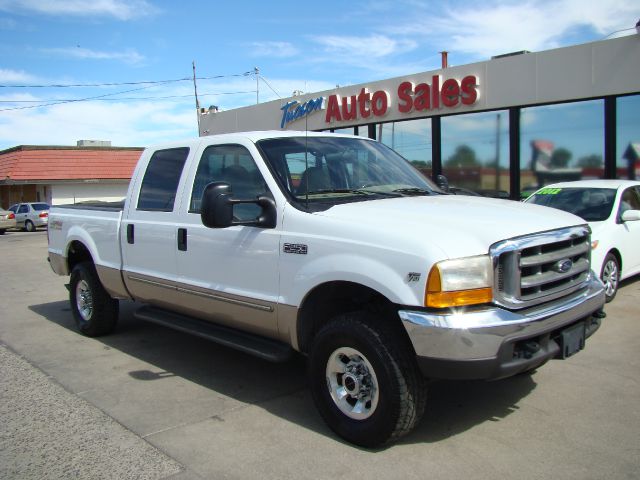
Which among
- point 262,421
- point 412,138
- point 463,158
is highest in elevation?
point 412,138

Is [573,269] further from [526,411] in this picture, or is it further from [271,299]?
[271,299]

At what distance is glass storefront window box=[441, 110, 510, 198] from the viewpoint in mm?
14039

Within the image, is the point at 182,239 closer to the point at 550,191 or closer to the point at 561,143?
A: the point at 550,191

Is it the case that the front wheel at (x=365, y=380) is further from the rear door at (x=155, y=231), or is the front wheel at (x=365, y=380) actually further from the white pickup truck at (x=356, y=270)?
the rear door at (x=155, y=231)

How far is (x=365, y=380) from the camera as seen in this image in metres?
3.74

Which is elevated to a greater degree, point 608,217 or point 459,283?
point 608,217

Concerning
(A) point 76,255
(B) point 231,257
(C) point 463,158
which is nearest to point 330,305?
(B) point 231,257

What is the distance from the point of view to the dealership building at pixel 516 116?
1209 centimetres

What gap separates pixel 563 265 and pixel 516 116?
10664 millimetres

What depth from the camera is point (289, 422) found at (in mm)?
4176

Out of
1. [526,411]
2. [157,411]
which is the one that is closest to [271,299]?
[157,411]

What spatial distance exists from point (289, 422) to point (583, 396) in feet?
7.35

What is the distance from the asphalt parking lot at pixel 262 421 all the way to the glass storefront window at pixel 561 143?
7.41 m

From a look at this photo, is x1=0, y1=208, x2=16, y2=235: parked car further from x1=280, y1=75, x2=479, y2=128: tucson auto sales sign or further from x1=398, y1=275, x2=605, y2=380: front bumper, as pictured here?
x1=398, y1=275, x2=605, y2=380: front bumper
